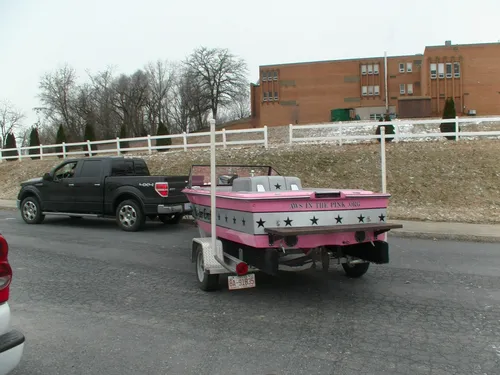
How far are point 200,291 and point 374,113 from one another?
54298 mm

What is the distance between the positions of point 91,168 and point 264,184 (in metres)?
7.23

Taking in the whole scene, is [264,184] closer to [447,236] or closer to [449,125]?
[447,236]

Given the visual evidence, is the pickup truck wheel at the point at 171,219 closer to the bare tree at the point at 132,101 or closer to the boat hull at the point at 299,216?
the boat hull at the point at 299,216

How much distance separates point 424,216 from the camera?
495 inches

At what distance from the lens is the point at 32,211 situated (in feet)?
41.7

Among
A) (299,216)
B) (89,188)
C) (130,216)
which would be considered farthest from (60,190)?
(299,216)

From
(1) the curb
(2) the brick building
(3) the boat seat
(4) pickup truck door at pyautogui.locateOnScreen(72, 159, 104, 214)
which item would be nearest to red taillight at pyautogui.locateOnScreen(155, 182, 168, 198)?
(4) pickup truck door at pyautogui.locateOnScreen(72, 159, 104, 214)

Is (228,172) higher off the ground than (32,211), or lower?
higher

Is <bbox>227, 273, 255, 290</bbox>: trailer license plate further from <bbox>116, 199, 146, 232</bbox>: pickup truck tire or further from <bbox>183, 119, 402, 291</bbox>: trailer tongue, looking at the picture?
<bbox>116, 199, 146, 232</bbox>: pickup truck tire

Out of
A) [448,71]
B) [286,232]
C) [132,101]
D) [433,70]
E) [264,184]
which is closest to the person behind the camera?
[286,232]

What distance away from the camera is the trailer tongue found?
5.06 meters

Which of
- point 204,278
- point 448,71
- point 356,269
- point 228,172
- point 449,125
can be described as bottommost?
point 356,269

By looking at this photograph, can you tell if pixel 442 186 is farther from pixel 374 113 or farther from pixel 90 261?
pixel 374 113

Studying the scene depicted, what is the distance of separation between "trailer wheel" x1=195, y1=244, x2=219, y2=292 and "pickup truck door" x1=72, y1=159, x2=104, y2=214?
6.23 metres
